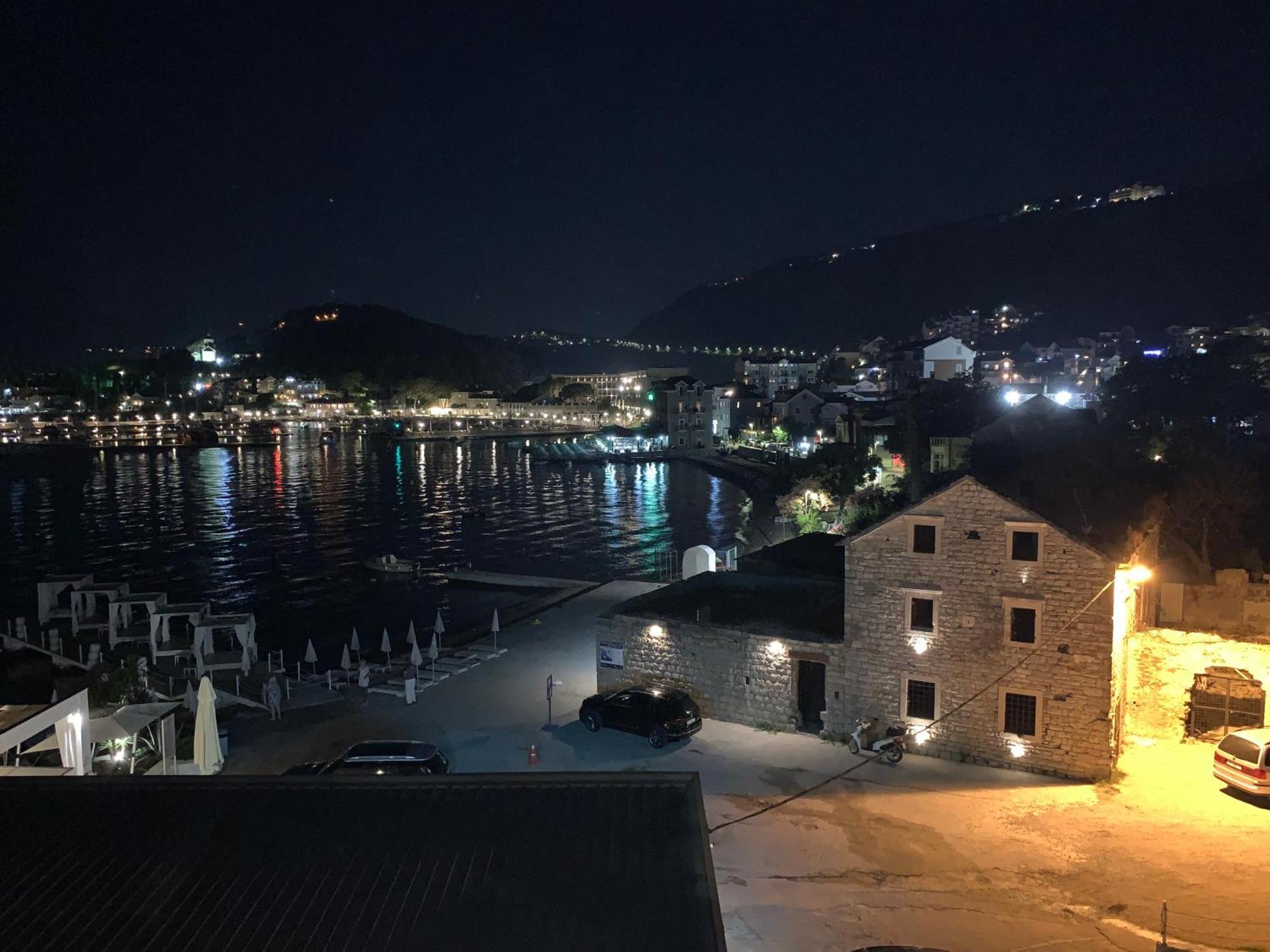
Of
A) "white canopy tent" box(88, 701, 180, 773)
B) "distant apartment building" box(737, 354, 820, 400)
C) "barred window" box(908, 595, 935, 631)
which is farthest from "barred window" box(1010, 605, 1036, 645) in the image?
"distant apartment building" box(737, 354, 820, 400)

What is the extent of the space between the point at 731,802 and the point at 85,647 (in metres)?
25.8

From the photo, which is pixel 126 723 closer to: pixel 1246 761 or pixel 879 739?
pixel 879 739

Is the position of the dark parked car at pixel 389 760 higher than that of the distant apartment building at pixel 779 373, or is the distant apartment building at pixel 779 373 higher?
the distant apartment building at pixel 779 373

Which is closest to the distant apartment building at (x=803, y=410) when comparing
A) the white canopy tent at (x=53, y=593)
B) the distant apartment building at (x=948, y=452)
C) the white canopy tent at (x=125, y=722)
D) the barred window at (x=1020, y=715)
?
the distant apartment building at (x=948, y=452)

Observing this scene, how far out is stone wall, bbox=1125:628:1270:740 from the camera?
16828 millimetres

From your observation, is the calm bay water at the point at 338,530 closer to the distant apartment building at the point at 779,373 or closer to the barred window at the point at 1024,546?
the barred window at the point at 1024,546

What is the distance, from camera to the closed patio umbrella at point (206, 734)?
1555 centimetres

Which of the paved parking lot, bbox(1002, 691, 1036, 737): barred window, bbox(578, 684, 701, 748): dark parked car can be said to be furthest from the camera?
bbox(578, 684, 701, 748): dark parked car

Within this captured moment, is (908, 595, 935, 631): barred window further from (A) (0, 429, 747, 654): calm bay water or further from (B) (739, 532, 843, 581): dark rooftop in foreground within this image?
(A) (0, 429, 747, 654): calm bay water

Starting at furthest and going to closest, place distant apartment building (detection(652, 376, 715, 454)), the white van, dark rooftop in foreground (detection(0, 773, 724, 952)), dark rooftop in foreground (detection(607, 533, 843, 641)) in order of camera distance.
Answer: distant apartment building (detection(652, 376, 715, 454)), dark rooftop in foreground (detection(607, 533, 843, 641)), the white van, dark rooftop in foreground (detection(0, 773, 724, 952))

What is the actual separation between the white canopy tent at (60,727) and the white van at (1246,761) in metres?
18.2

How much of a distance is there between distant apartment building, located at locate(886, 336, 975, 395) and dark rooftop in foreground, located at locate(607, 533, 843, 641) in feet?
239

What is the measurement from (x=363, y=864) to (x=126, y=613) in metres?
30.7

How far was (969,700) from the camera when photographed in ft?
53.2
